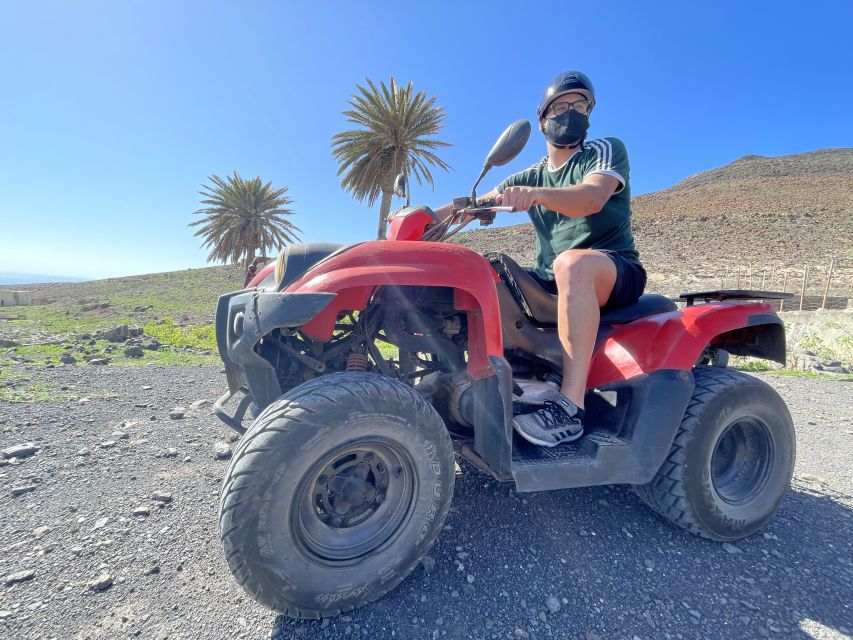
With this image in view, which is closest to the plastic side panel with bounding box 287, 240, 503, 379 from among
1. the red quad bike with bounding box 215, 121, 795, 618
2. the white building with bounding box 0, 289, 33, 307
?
the red quad bike with bounding box 215, 121, 795, 618

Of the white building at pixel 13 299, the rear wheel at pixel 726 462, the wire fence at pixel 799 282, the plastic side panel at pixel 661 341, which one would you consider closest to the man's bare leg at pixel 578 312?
the plastic side panel at pixel 661 341

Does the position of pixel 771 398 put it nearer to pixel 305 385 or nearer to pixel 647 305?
pixel 647 305

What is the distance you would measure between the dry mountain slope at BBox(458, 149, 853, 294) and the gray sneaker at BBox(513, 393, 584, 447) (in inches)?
763

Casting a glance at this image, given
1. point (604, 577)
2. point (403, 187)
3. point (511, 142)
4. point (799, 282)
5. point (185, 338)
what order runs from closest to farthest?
1. point (511, 142)
2. point (604, 577)
3. point (403, 187)
4. point (185, 338)
5. point (799, 282)

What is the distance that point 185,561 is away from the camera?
1854mm

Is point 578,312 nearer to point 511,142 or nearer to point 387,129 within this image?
point 511,142

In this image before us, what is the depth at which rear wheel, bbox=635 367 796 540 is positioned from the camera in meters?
2.04

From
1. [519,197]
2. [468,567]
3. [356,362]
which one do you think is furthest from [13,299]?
[519,197]

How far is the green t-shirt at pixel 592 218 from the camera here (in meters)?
2.16

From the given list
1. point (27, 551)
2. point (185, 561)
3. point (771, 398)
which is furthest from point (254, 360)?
point (771, 398)

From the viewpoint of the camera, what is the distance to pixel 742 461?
7.79 ft

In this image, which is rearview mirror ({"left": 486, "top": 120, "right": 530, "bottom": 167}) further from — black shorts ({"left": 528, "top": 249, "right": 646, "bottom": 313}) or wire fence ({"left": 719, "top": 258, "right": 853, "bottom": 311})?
wire fence ({"left": 719, "top": 258, "right": 853, "bottom": 311})

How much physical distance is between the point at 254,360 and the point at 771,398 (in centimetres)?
267

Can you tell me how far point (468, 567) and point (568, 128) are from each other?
2.35m
